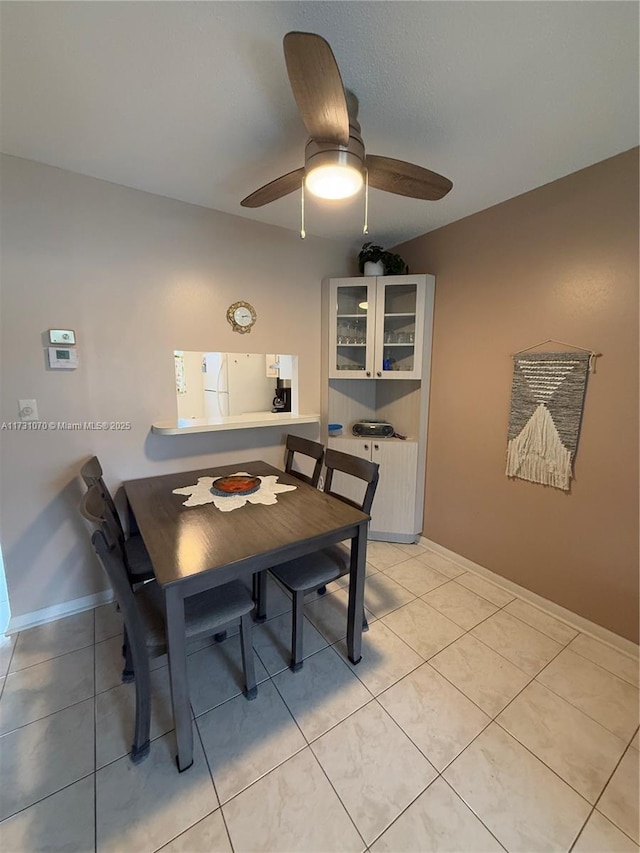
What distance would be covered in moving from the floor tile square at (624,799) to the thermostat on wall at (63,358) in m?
2.95

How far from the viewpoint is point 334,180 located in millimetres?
1300

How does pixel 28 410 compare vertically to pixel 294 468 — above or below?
above

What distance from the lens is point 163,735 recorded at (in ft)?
4.38

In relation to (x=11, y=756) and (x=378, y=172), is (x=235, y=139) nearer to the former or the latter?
(x=378, y=172)

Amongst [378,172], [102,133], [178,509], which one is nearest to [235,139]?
[102,133]

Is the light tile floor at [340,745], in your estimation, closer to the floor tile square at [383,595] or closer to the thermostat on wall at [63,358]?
the floor tile square at [383,595]

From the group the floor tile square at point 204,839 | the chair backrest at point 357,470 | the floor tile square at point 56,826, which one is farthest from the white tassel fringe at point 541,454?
the floor tile square at point 56,826

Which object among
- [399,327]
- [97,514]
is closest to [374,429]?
[399,327]

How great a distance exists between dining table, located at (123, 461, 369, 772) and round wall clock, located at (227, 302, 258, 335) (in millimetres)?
1097

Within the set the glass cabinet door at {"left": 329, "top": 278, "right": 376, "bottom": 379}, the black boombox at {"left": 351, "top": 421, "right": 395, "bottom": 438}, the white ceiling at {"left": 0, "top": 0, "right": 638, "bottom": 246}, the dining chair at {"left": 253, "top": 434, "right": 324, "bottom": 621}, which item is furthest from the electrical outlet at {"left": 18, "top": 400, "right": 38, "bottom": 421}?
the black boombox at {"left": 351, "top": 421, "right": 395, "bottom": 438}

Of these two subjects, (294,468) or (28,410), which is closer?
(28,410)

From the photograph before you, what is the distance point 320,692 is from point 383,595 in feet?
2.56

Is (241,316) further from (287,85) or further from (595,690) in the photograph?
(595,690)

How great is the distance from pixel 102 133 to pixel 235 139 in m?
0.59
